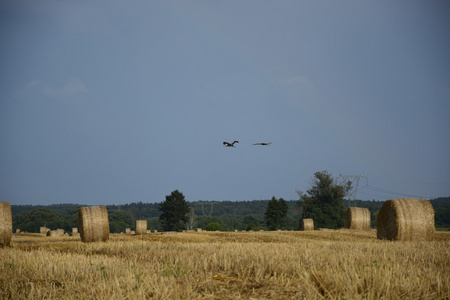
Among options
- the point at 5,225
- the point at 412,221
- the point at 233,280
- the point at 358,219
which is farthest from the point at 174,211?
the point at 233,280

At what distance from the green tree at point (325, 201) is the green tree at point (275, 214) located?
3.74 meters

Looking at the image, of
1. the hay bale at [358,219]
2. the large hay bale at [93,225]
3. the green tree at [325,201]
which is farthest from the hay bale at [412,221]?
the green tree at [325,201]

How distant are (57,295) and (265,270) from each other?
3.23m

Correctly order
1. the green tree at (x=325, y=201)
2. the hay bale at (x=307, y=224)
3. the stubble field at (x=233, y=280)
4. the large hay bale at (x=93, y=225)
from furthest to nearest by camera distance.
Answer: the green tree at (x=325, y=201)
the hay bale at (x=307, y=224)
the large hay bale at (x=93, y=225)
the stubble field at (x=233, y=280)

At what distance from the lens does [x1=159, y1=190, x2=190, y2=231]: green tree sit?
79312mm

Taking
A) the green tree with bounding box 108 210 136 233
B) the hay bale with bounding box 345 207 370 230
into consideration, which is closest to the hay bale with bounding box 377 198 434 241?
the hay bale with bounding box 345 207 370 230

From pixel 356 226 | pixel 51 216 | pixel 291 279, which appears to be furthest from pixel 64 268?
pixel 51 216

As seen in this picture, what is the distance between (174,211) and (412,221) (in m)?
65.5

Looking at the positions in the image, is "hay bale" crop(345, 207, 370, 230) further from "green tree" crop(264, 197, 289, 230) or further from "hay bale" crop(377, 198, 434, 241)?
"green tree" crop(264, 197, 289, 230)

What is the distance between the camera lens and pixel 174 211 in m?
80.2

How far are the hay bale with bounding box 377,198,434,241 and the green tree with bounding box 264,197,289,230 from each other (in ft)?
195

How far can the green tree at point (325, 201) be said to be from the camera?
7256 centimetres

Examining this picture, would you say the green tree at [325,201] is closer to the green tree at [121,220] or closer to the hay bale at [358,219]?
the hay bale at [358,219]

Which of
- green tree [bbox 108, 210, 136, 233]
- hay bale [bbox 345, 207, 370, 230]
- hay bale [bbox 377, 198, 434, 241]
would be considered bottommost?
green tree [bbox 108, 210, 136, 233]
